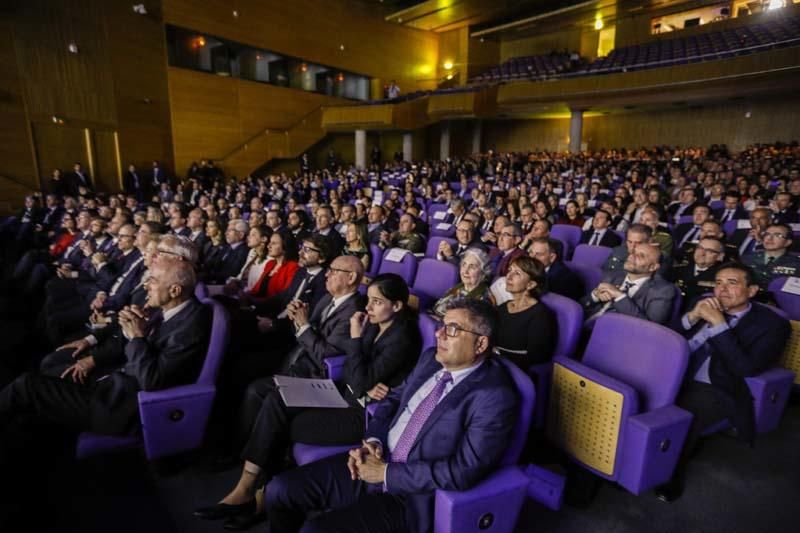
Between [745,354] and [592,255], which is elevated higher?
[592,255]

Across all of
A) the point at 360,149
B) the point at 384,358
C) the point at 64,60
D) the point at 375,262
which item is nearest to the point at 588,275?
the point at 375,262

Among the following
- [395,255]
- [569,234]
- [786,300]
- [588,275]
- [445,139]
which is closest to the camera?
[786,300]

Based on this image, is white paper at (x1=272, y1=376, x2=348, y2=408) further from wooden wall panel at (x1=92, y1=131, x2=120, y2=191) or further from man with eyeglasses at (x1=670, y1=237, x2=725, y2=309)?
wooden wall panel at (x1=92, y1=131, x2=120, y2=191)

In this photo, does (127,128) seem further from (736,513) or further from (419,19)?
(736,513)

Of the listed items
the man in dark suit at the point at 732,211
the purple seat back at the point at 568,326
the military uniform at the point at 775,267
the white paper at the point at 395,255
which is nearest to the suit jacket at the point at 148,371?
the purple seat back at the point at 568,326

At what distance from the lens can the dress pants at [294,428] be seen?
166cm

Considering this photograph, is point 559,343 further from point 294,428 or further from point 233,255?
point 233,255

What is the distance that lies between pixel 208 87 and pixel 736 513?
13492 mm

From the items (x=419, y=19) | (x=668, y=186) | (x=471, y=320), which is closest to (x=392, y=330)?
(x=471, y=320)

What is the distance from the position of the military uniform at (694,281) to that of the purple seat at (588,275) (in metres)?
0.49

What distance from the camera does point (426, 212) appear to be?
677 cm

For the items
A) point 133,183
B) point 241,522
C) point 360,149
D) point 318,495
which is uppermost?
point 360,149

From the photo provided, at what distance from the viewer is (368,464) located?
137cm

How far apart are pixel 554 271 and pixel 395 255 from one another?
1.17 meters
